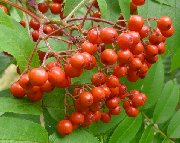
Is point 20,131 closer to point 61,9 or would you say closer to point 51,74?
point 51,74

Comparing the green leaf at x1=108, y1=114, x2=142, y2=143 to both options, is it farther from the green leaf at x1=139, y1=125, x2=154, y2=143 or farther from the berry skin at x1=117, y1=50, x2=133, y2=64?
the berry skin at x1=117, y1=50, x2=133, y2=64

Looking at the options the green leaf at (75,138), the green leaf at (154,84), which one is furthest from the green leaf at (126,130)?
the green leaf at (75,138)

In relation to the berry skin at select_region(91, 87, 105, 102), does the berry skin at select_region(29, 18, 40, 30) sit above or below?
above

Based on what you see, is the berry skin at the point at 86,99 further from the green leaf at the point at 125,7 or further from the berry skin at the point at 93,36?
the green leaf at the point at 125,7

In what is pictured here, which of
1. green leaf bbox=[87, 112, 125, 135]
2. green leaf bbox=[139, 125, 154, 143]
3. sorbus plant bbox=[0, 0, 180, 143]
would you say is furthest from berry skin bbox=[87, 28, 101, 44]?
green leaf bbox=[139, 125, 154, 143]

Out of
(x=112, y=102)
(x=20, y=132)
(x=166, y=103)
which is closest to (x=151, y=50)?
(x=112, y=102)
